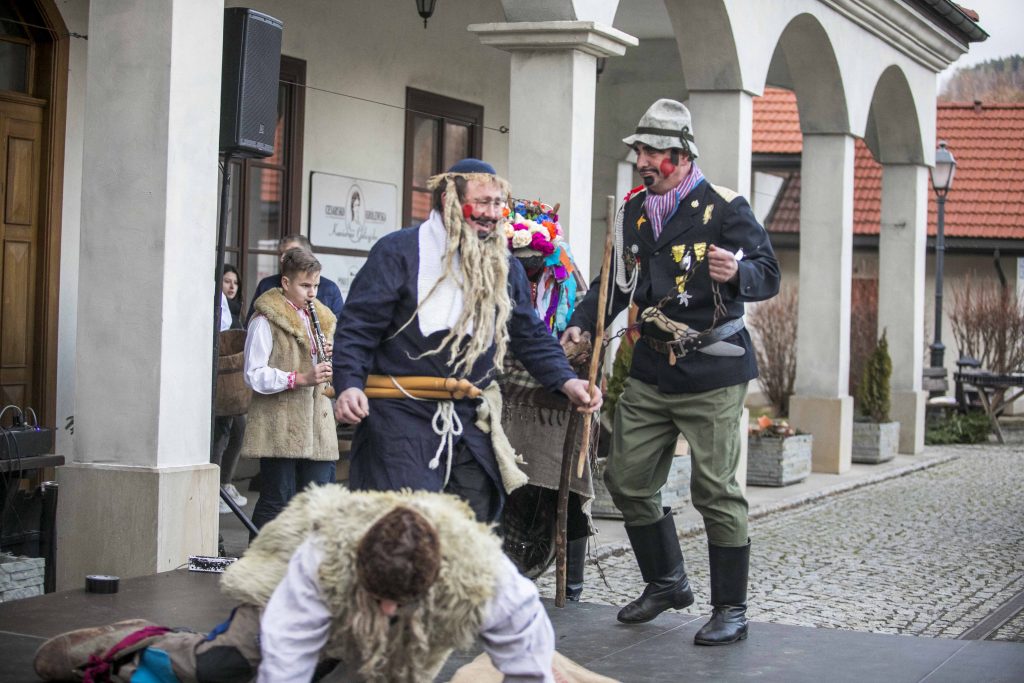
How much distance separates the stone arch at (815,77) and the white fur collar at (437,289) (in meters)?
8.20

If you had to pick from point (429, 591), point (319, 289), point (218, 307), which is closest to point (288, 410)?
point (218, 307)

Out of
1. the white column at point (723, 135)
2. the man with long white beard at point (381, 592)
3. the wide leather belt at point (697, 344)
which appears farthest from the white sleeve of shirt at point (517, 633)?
the white column at point (723, 135)

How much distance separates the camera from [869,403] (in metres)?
15.2

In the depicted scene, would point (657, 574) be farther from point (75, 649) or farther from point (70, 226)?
point (70, 226)

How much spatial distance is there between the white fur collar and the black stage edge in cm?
123

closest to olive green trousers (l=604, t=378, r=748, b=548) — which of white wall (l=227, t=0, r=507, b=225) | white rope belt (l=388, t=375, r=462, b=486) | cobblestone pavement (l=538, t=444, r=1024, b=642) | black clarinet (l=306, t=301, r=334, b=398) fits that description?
white rope belt (l=388, t=375, r=462, b=486)

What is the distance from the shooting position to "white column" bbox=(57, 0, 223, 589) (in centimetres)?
629

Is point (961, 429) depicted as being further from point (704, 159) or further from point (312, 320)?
point (312, 320)

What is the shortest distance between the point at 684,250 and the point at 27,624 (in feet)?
9.25

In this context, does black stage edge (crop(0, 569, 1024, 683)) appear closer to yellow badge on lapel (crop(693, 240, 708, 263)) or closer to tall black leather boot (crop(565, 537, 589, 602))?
tall black leather boot (crop(565, 537, 589, 602))

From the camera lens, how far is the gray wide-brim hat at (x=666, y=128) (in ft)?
19.2

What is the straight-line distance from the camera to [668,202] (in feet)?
19.6

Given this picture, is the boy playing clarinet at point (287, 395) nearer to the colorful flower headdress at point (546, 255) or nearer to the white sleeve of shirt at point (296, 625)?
the colorful flower headdress at point (546, 255)

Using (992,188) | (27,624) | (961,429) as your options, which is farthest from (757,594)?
(992,188)
